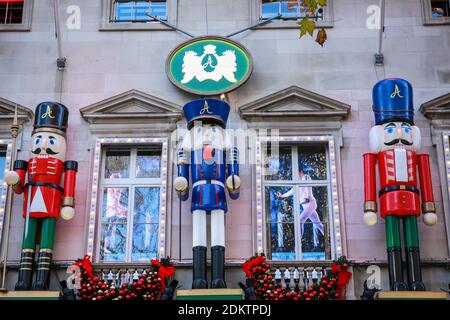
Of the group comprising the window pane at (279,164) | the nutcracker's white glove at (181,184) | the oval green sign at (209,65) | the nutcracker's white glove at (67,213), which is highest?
the oval green sign at (209,65)

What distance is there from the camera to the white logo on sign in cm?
1586

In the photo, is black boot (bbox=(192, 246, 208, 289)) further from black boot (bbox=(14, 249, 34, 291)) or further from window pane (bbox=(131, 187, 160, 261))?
black boot (bbox=(14, 249, 34, 291))

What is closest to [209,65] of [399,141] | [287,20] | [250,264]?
[287,20]

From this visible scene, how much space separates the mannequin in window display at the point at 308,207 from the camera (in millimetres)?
15047

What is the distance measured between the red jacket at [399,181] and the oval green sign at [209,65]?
315 cm

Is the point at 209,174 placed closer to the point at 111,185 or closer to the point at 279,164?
the point at 279,164

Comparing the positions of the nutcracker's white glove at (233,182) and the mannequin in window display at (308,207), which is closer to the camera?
the nutcracker's white glove at (233,182)

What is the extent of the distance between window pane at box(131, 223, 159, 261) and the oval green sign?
2.81 meters

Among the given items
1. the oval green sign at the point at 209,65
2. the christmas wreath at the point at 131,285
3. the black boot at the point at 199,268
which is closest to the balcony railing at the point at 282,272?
the christmas wreath at the point at 131,285

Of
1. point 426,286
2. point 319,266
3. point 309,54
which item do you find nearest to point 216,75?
point 309,54

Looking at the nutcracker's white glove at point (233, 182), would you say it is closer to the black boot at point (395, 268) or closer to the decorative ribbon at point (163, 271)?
the decorative ribbon at point (163, 271)

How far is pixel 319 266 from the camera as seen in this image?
14297 millimetres

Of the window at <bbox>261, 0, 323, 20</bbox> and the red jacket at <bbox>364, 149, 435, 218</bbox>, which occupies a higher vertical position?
the window at <bbox>261, 0, 323, 20</bbox>

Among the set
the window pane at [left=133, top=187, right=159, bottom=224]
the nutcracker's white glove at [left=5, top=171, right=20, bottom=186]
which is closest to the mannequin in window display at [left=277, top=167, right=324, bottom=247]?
the window pane at [left=133, top=187, right=159, bottom=224]
